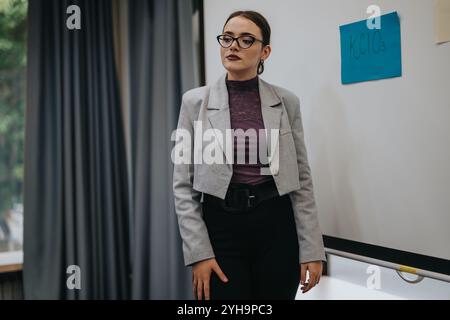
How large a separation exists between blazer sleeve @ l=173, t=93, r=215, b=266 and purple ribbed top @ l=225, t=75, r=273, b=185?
0.36 feet

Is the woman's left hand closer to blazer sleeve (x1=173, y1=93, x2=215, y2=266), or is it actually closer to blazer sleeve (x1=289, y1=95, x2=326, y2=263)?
blazer sleeve (x1=289, y1=95, x2=326, y2=263)

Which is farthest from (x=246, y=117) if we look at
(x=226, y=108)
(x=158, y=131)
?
(x=158, y=131)

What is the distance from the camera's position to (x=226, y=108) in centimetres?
107

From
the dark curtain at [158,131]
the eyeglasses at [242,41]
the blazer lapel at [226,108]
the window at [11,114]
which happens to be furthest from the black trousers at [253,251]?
the window at [11,114]

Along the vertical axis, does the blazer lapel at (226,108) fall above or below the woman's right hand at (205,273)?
above

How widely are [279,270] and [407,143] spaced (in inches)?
18.0

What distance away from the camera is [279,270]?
106 cm

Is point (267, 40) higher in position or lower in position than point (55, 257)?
higher

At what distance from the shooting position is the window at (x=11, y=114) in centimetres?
A: 204

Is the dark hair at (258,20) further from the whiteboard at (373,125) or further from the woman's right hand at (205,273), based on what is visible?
the woman's right hand at (205,273)

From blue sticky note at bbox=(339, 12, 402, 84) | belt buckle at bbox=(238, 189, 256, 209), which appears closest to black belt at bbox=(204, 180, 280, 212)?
belt buckle at bbox=(238, 189, 256, 209)

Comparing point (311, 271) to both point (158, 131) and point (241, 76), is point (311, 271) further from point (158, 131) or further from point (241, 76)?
point (158, 131)
